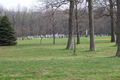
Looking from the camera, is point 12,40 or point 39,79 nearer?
point 39,79

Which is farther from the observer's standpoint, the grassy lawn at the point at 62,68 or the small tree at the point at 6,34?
the small tree at the point at 6,34

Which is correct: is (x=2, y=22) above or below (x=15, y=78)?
above

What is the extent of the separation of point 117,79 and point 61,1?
53.4ft

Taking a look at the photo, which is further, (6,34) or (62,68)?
(6,34)

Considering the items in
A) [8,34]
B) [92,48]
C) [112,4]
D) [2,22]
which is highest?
[112,4]

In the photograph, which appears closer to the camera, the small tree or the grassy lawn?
the grassy lawn

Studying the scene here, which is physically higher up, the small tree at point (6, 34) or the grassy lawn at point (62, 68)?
the small tree at point (6, 34)

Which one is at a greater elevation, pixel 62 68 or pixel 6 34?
pixel 6 34

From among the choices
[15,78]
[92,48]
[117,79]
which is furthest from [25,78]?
[92,48]

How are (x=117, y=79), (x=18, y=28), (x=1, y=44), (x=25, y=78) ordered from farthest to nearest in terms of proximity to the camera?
1. (x=18, y=28)
2. (x=1, y=44)
3. (x=25, y=78)
4. (x=117, y=79)

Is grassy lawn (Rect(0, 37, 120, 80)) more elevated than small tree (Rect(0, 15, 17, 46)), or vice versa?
small tree (Rect(0, 15, 17, 46))

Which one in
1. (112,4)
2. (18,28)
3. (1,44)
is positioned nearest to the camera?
(112,4)

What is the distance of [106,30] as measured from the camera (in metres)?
104

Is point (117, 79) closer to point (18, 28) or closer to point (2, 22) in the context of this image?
point (2, 22)
